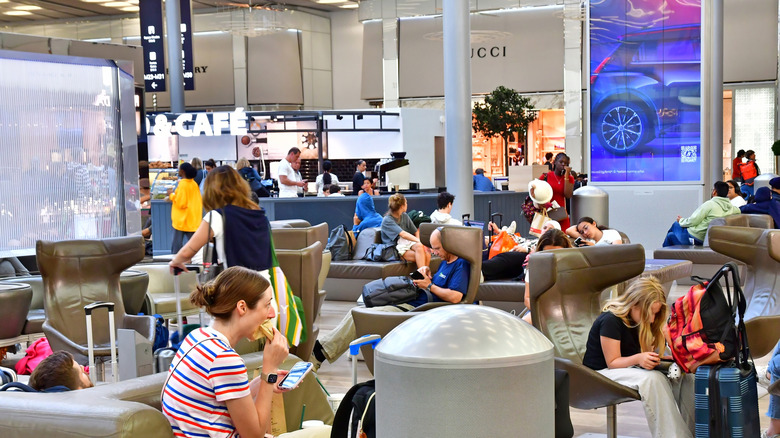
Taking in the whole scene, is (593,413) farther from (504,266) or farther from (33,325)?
(33,325)

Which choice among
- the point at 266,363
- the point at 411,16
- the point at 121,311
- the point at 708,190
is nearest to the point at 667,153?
the point at 708,190

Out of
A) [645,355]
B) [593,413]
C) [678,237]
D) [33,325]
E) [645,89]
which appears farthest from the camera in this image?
[645,89]

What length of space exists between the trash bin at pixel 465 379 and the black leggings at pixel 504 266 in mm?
5869

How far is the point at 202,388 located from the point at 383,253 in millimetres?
7030

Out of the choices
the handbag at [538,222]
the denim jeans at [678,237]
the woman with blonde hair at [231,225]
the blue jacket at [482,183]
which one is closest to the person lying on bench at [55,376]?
the woman with blonde hair at [231,225]

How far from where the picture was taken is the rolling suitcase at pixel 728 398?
380 cm

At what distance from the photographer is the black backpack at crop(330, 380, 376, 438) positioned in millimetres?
2855

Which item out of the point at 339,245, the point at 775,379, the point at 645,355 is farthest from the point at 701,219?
the point at 645,355

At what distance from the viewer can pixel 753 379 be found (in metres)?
3.90

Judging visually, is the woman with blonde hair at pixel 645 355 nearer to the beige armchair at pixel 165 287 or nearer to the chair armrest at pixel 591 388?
the chair armrest at pixel 591 388

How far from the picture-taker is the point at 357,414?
288 cm

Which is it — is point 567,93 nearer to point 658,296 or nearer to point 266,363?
point 658,296

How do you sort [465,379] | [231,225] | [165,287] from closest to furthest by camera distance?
[465,379] → [231,225] → [165,287]

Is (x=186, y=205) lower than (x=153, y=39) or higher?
lower
